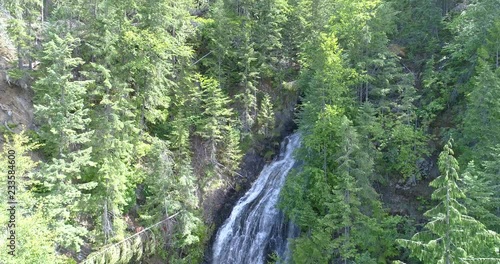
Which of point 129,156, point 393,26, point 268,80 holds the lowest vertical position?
point 129,156

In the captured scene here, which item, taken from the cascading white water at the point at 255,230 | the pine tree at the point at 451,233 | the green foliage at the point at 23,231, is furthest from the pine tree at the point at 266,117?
the pine tree at the point at 451,233

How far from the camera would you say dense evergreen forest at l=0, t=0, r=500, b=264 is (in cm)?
1683

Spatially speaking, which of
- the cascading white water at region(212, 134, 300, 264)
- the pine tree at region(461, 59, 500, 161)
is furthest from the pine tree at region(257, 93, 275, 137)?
the pine tree at region(461, 59, 500, 161)

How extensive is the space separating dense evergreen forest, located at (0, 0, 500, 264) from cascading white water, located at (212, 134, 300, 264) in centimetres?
118

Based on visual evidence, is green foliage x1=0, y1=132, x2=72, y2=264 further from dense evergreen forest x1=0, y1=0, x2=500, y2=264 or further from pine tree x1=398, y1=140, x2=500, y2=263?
pine tree x1=398, y1=140, x2=500, y2=263

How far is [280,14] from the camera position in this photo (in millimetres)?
30250

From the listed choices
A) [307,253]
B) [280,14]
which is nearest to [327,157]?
[307,253]

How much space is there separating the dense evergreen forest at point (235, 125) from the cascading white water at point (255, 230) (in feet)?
3.88

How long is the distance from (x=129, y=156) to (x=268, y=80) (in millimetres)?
14282

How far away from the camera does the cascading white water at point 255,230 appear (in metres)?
22.4

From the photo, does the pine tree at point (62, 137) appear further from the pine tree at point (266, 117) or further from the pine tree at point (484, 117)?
the pine tree at point (484, 117)

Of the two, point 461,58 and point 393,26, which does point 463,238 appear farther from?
point 393,26

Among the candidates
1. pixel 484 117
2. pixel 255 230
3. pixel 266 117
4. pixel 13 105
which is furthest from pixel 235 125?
pixel 484 117

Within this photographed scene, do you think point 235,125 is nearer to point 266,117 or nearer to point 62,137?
point 266,117
